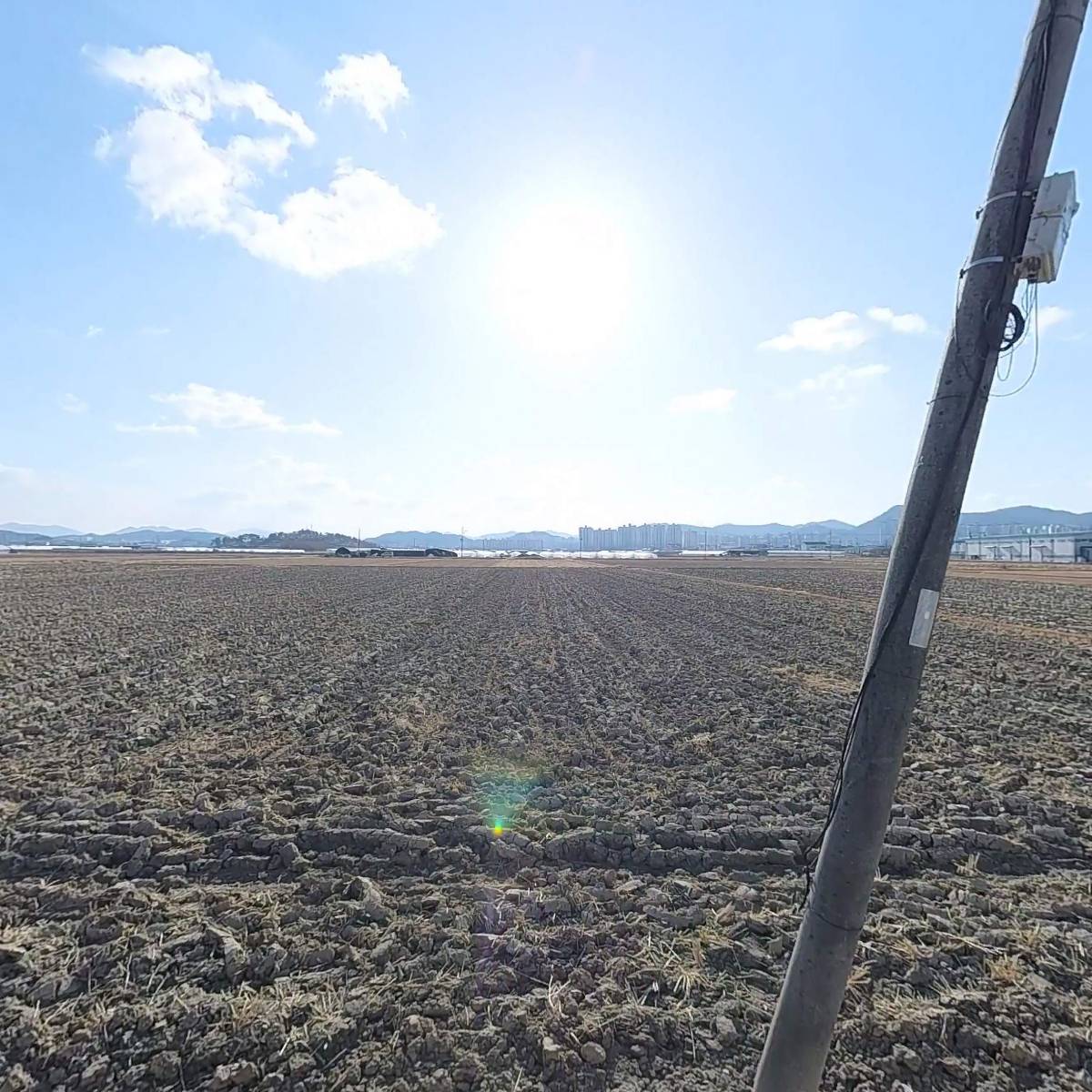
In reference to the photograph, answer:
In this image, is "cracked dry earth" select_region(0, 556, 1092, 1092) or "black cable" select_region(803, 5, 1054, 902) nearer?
"black cable" select_region(803, 5, 1054, 902)

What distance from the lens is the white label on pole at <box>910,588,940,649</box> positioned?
2102 millimetres

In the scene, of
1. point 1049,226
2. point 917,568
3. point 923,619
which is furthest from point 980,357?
point 923,619

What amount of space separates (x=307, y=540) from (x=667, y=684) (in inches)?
7447

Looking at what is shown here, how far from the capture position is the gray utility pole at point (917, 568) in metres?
1.94

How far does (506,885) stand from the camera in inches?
177

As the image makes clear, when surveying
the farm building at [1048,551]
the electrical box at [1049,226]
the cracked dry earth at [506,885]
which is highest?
the electrical box at [1049,226]

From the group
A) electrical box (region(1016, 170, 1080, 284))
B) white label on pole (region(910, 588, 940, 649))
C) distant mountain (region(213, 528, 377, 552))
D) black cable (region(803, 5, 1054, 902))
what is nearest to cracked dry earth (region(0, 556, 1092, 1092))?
black cable (region(803, 5, 1054, 902))

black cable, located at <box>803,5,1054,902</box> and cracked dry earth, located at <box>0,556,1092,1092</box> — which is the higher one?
black cable, located at <box>803,5,1054,902</box>

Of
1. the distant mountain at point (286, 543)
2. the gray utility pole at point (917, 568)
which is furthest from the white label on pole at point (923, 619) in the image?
the distant mountain at point (286, 543)

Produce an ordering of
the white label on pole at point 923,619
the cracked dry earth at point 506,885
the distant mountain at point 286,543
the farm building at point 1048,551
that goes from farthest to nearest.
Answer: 1. the distant mountain at point 286,543
2. the farm building at point 1048,551
3. the cracked dry earth at point 506,885
4. the white label on pole at point 923,619

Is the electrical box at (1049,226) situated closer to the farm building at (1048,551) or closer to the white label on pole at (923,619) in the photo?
the white label on pole at (923,619)

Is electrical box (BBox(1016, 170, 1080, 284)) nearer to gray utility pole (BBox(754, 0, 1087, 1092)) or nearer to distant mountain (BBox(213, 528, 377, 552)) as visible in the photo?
gray utility pole (BBox(754, 0, 1087, 1092))

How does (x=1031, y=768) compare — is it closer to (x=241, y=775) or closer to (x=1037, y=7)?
(x=1037, y=7)

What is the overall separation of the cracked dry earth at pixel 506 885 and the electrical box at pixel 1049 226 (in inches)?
142
